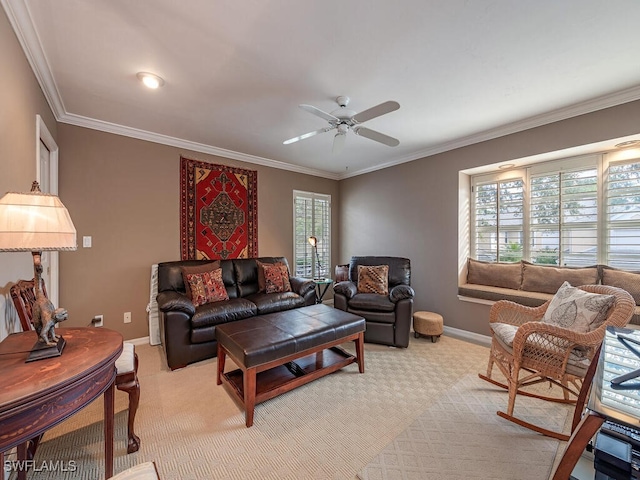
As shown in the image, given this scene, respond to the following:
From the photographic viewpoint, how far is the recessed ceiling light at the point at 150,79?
2152mm

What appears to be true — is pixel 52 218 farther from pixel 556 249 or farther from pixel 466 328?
pixel 556 249

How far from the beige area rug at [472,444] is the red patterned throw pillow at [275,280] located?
230cm

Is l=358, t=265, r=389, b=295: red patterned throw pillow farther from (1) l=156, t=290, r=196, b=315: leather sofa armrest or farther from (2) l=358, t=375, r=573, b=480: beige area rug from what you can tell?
(1) l=156, t=290, r=196, b=315: leather sofa armrest

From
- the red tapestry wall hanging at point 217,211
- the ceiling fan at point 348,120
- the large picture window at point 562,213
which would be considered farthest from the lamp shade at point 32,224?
the large picture window at point 562,213

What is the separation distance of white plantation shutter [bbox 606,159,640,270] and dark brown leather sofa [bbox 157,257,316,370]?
11.3 ft

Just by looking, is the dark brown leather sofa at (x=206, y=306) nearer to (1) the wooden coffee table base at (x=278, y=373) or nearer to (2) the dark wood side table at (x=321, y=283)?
(2) the dark wood side table at (x=321, y=283)

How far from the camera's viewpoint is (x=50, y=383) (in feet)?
3.02

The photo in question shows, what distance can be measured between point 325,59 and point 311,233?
340 centimetres

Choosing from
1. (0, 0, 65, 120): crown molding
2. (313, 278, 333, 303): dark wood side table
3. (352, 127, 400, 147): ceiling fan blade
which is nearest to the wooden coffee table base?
(313, 278, 333, 303): dark wood side table

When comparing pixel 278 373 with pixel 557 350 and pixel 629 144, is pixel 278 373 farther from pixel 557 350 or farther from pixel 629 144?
pixel 629 144

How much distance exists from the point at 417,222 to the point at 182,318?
3.45m

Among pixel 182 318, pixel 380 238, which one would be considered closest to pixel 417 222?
pixel 380 238

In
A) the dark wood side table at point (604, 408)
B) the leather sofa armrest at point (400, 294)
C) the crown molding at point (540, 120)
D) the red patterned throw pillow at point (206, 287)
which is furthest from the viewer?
the leather sofa armrest at point (400, 294)

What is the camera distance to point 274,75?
218cm
